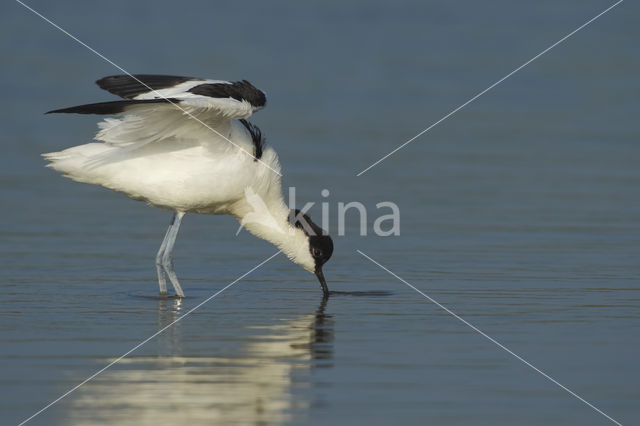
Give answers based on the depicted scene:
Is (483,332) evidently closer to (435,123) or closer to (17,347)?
(17,347)

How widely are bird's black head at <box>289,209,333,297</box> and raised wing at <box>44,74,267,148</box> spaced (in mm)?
1268

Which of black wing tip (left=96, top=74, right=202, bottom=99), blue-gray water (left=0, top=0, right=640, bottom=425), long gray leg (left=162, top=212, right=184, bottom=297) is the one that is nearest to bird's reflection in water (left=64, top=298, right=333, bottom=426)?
blue-gray water (left=0, top=0, right=640, bottom=425)

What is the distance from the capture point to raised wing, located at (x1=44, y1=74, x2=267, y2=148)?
9352 millimetres

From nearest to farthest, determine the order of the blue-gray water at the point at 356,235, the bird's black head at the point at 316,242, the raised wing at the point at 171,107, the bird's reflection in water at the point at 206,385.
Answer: the bird's reflection in water at the point at 206,385, the blue-gray water at the point at 356,235, the raised wing at the point at 171,107, the bird's black head at the point at 316,242

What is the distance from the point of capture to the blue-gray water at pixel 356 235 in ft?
23.6

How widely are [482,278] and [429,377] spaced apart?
3398 millimetres

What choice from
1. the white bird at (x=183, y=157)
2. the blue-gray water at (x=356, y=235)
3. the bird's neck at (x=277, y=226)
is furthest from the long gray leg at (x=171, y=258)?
the bird's neck at (x=277, y=226)

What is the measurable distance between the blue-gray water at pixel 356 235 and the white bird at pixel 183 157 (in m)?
0.66

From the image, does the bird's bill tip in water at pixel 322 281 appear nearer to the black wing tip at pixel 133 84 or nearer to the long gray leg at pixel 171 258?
the long gray leg at pixel 171 258

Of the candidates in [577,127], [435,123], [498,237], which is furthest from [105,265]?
[577,127]

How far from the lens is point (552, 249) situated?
470 inches

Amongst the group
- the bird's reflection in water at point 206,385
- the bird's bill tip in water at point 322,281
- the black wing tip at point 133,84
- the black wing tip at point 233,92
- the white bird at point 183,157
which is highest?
the black wing tip at point 133,84

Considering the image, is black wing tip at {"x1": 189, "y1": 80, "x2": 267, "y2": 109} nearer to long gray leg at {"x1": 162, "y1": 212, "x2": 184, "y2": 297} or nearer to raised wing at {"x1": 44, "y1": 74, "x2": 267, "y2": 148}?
raised wing at {"x1": 44, "y1": 74, "x2": 267, "y2": 148}

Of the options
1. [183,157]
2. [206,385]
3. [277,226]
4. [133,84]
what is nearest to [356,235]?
[277,226]
